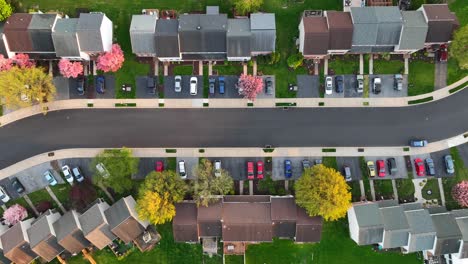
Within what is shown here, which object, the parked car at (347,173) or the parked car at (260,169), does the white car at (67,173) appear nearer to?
the parked car at (260,169)

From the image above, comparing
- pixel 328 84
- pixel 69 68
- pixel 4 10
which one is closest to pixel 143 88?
pixel 69 68

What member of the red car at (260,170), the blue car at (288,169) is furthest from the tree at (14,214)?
the blue car at (288,169)

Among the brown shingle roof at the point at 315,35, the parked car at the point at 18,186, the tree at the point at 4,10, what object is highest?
the tree at the point at 4,10

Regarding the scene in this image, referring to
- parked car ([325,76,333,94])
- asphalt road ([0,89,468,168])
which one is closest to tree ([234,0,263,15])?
asphalt road ([0,89,468,168])

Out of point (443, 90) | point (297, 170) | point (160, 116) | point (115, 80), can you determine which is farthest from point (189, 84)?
point (443, 90)

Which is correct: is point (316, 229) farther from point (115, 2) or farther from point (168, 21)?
point (115, 2)

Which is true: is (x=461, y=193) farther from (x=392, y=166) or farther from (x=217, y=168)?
(x=217, y=168)
